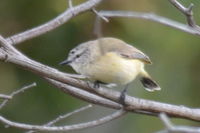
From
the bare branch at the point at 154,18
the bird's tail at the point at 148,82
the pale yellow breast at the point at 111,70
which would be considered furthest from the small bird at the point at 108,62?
the bare branch at the point at 154,18

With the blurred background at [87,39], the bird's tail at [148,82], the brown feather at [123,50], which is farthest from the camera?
the blurred background at [87,39]

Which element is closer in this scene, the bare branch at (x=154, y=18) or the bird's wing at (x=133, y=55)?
the bare branch at (x=154, y=18)

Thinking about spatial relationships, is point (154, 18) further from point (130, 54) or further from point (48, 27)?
point (130, 54)

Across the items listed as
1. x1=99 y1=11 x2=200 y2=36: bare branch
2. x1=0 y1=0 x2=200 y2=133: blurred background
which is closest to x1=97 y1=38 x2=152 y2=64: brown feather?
x1=99 y1=11 x2=200 y2=36: bare branch

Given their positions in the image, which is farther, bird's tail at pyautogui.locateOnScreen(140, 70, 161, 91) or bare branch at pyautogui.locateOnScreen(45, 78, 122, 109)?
bird's tail at pyautogui.locateOnScreen(140, 70, 161, 91)

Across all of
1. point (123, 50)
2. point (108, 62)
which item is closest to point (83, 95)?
point (108, 62)

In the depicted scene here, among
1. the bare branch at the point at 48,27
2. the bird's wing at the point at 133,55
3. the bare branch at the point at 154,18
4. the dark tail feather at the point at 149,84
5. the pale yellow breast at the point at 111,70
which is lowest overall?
the dark tail feather at the point at 149,84

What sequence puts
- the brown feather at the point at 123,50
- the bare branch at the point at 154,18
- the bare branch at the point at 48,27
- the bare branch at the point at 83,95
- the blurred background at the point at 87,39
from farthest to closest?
1. the blurred background at the point at 87,39
2. the brown feather at the point at 123,50
3. the bare branch at the point at 48,27
4. the bare branch at the point at 83,95
5. the bare branch at the point at 154,18

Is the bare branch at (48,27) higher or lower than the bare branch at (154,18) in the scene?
higher

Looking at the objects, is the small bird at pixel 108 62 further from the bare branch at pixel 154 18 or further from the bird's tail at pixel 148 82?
the bare branch at pixel 154 18

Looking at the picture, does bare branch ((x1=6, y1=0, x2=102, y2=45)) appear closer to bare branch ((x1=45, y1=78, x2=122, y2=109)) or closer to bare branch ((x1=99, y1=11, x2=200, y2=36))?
bare branch ((x1=45, y1=78, x2=122, y2=109))
